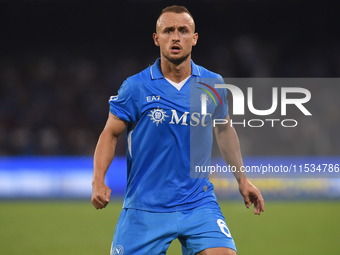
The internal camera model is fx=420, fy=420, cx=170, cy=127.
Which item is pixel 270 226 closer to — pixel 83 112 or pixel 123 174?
pixel 123 174

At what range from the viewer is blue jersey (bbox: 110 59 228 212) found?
2977 millimetres

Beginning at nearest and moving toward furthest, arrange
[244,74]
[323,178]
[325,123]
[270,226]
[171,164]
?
[171,164] < [270,226] < [323,178] < [325,123] < [244,74]

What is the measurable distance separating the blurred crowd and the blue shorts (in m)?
8.38

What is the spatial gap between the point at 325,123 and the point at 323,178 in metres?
2.34

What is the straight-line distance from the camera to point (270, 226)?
25.0ft

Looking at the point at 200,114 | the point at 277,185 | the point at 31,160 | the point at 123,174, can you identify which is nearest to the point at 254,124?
the point at 277,185

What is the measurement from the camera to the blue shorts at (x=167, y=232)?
2826mm

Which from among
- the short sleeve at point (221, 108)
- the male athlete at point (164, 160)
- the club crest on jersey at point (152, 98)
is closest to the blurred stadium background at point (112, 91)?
the short sleeve at point (221, 108)

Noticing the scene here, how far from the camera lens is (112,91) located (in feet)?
43.9

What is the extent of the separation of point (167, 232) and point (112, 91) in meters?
10.8

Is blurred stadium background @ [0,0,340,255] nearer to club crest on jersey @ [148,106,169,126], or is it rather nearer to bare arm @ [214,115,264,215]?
bare arm @ [214,115,264,215]

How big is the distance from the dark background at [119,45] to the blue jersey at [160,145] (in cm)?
996

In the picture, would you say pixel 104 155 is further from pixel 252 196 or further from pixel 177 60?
pixel 252 196

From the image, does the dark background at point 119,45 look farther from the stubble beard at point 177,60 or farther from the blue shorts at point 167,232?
the blue shorts at point 167,232
